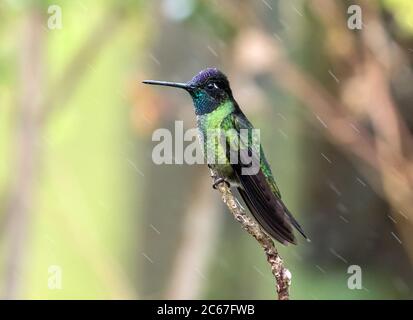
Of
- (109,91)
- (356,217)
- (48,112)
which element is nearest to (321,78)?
(356,217)

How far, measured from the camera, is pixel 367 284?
5.61 m

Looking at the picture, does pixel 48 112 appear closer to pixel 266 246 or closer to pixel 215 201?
pixel 215 201

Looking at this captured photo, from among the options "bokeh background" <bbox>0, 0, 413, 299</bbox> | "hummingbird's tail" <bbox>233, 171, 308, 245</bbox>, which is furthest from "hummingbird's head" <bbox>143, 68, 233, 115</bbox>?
"bokeh background" <bbox>0, 0, 413, 299</bbox>

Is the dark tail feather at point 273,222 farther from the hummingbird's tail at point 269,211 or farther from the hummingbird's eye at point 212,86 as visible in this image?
the hummingbird's eye at point 212,86

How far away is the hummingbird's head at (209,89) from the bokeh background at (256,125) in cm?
305

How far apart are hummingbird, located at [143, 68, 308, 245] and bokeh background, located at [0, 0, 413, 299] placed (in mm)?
3064

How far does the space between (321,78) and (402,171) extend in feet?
3.90

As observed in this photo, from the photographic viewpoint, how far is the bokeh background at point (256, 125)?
568cm

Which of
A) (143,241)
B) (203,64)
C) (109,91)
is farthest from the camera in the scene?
(109,91)

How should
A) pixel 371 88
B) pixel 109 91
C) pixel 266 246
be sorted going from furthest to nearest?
pixel 109 91 → pixel 371 88 → pixel 266 246

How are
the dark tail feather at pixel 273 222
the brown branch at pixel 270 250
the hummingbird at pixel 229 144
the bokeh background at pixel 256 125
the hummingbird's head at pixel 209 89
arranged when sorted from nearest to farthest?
the brown branch at pixel 270 250
the dark tail feather at pixel 273 222
the hummingbird at pixel 229 144
the hummingbird's head at pixel 209 89
the bokeh background at pixel 256 125

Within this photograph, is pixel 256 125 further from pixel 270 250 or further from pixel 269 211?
pixel 270 250

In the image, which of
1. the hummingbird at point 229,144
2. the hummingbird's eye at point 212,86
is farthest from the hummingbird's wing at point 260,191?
the hummingbird's eye at point 212,86

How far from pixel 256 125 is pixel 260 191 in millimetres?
4460
